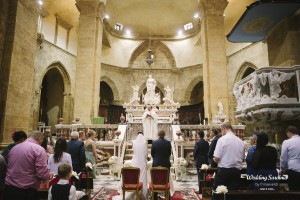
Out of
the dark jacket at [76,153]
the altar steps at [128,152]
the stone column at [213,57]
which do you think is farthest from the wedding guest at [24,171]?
the stone column at [213,57]

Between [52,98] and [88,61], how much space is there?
7482mm

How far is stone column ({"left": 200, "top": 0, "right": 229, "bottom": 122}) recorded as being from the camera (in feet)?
50.9

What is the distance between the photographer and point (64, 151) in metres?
4.41

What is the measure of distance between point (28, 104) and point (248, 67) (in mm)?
17056

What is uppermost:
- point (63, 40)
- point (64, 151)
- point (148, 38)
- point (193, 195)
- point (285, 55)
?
point (148, 38)

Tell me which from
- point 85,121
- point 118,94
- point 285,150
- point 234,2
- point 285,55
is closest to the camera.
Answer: point 285,150

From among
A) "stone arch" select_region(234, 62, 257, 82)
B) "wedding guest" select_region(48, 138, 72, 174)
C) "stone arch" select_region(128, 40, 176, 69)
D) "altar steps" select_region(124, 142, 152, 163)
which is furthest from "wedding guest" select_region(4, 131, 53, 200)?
"stone arch" select_region(128, 40, 176, 69)

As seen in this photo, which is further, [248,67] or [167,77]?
[167,77]

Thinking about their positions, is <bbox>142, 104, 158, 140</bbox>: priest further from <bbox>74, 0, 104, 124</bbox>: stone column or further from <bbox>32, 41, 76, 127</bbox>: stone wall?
<bbox>32, 41, 76, 127</bbox>: stone wall

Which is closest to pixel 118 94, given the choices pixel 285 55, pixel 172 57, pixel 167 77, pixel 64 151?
pixel 167 77

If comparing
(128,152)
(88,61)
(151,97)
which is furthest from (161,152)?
(88,61)

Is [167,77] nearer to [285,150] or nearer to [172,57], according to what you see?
[172,57]

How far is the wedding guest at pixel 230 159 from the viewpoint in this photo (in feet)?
13.5

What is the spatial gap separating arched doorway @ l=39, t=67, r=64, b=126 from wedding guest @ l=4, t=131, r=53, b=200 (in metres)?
18.7
